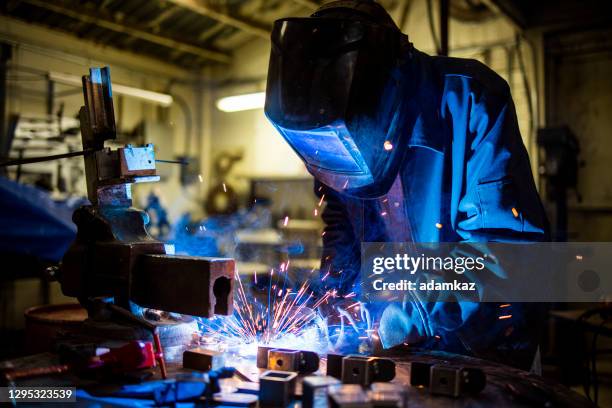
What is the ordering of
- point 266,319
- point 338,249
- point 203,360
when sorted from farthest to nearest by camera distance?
point 338,249, point 266,319, point 203,360

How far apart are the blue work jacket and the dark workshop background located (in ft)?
6.35

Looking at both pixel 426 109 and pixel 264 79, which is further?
pixel 264 79

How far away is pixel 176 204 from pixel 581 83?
6.18 metres

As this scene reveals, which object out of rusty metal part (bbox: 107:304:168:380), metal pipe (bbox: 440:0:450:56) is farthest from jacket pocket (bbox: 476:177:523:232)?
metal pipe (bbox: 440:0:450:56)

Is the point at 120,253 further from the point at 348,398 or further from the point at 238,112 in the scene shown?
the point at 238,112

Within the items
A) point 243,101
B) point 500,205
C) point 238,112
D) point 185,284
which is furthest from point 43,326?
point 238,112

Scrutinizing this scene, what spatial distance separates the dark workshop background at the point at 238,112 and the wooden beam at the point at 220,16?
0.08 feet

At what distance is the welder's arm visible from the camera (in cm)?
232

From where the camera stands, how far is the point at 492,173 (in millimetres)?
1802

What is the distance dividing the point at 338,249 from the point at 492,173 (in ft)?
2.71

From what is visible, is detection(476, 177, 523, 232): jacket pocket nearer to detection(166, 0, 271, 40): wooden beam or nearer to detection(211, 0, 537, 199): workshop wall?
detection(211, 0, 537, 199): workshop wall

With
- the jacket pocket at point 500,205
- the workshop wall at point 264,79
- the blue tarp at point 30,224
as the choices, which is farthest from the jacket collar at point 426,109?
the workshop wall at point 264,79

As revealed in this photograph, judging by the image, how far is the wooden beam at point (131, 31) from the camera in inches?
248

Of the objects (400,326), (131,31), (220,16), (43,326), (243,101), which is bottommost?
(43,326)
